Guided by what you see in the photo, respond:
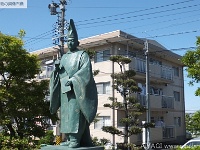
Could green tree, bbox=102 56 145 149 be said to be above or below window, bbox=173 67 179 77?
below

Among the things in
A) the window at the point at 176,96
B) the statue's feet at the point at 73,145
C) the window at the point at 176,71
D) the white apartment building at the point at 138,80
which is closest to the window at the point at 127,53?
the white apartment building at the point at 138,80

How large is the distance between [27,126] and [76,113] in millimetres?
5547

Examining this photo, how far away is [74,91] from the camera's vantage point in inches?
209

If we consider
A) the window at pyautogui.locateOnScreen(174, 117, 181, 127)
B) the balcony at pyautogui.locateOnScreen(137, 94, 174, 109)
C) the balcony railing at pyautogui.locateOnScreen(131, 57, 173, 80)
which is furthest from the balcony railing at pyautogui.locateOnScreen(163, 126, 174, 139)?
the balcony railing at pyautogui.locateOnScreen(131, 57, 173, 80)

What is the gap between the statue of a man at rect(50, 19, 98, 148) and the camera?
5.19 m

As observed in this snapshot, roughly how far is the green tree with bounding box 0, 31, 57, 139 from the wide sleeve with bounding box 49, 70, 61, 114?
459cm

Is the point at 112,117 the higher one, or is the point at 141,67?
the point at 141,67

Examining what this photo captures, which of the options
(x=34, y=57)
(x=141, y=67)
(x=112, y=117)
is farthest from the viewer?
(x=141, y=67)

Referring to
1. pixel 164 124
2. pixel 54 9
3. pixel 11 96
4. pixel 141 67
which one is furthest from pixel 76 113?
pixel 164 124

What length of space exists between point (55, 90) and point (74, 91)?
20.4 inches

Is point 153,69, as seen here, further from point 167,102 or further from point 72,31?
point 72,31

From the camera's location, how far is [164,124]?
2416 centimetres

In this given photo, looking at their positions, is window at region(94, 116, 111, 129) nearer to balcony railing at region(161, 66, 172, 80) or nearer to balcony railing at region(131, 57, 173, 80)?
balcony railing at region(131, 57, 173, 80)

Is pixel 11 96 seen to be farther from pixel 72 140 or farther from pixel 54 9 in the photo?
pixel 54 9
